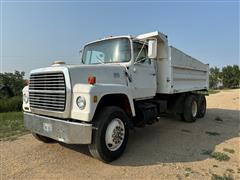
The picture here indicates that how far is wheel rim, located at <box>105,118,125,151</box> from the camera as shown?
3705 millimetres

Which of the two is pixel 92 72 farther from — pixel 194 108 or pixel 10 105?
pixel 10 105

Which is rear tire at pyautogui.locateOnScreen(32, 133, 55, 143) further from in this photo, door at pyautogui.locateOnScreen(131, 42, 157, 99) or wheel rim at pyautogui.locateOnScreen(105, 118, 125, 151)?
door at pyautogui.locateOnScreen(131, 42, 157, 99)

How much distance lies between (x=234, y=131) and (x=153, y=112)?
10.2ft

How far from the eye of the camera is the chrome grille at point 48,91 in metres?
3.46

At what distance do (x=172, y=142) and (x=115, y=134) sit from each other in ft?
6.39

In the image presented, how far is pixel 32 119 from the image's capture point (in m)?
3.99

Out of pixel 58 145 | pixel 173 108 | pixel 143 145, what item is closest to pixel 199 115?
pixel 173 108

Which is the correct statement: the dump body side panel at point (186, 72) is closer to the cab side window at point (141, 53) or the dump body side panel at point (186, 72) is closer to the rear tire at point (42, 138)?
the cab side window at point (141, 53)

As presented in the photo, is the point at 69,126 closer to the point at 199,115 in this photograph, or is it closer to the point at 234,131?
the point at 234,131

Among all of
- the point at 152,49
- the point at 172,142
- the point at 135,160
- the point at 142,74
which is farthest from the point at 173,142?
the point at 152,49

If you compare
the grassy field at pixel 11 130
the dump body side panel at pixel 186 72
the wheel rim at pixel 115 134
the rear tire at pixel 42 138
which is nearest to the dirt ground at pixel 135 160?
the rear tire at pixel 42 138

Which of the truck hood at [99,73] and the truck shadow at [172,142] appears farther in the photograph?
the truck shadow at [172,142]

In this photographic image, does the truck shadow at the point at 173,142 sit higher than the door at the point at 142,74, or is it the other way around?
the door at the point at 142,74

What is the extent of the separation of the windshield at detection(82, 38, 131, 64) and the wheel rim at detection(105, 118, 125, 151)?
1.56 meters
